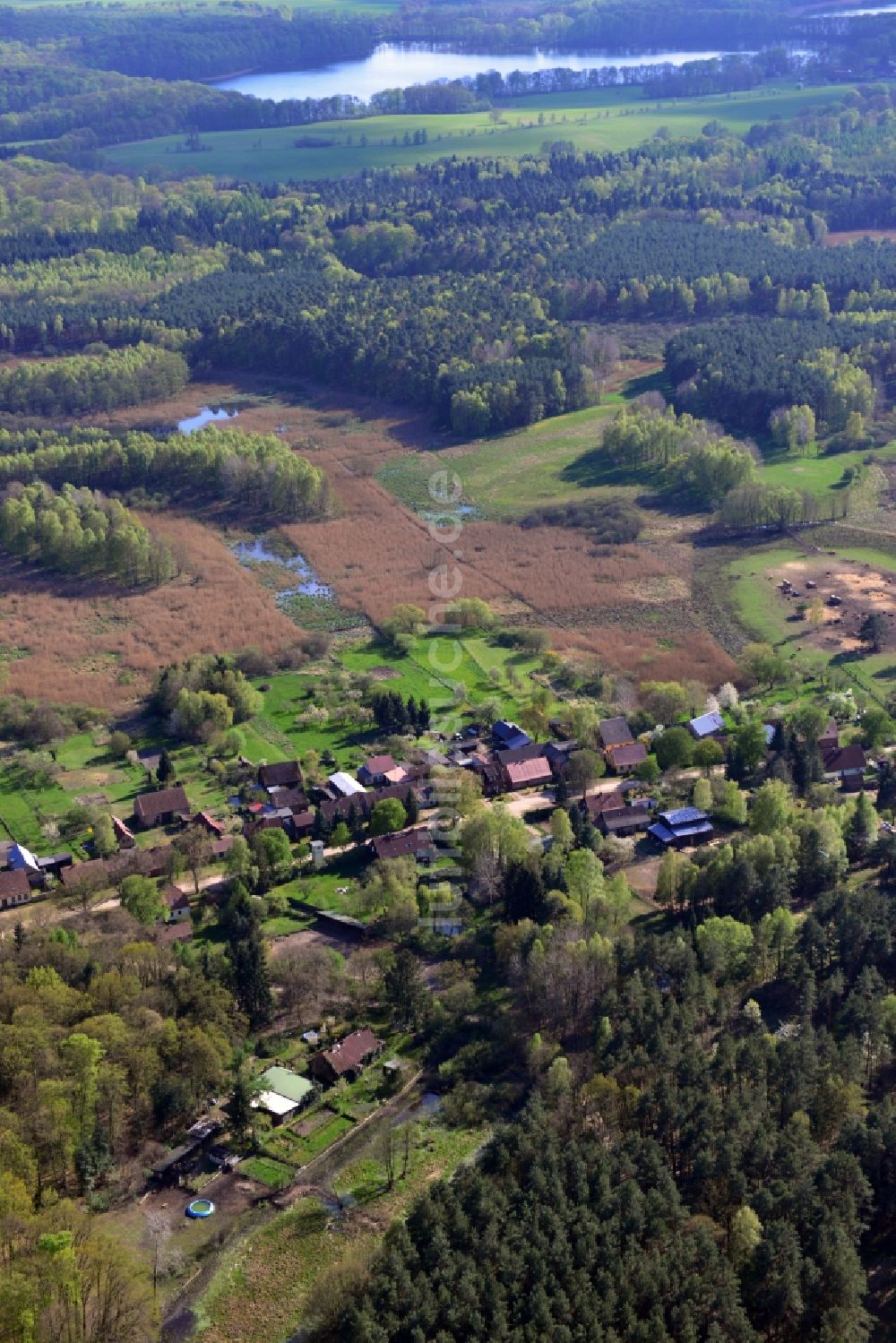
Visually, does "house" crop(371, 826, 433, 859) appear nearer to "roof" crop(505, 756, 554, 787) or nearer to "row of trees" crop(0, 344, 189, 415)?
"roof" crop(505, 756, 554, 787)

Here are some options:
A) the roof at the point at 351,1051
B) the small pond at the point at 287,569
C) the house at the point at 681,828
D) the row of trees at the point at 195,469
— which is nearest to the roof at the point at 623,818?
the house at the point at 681,828

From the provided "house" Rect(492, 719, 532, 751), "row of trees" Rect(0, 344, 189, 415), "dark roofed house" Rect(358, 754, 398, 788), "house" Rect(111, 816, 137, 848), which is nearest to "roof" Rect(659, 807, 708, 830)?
"house" Rect(492, 719, 532, 751)

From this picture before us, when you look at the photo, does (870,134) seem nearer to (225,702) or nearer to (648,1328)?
(225,702)

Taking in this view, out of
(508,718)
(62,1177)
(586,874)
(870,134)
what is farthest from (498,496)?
(870,134)

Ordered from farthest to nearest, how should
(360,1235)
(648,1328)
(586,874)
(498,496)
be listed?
(498,496), (586,874), (360,1235), (648,1328)

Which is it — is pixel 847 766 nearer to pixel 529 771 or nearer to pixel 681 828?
pixel 681 828

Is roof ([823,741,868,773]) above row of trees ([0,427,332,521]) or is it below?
below
